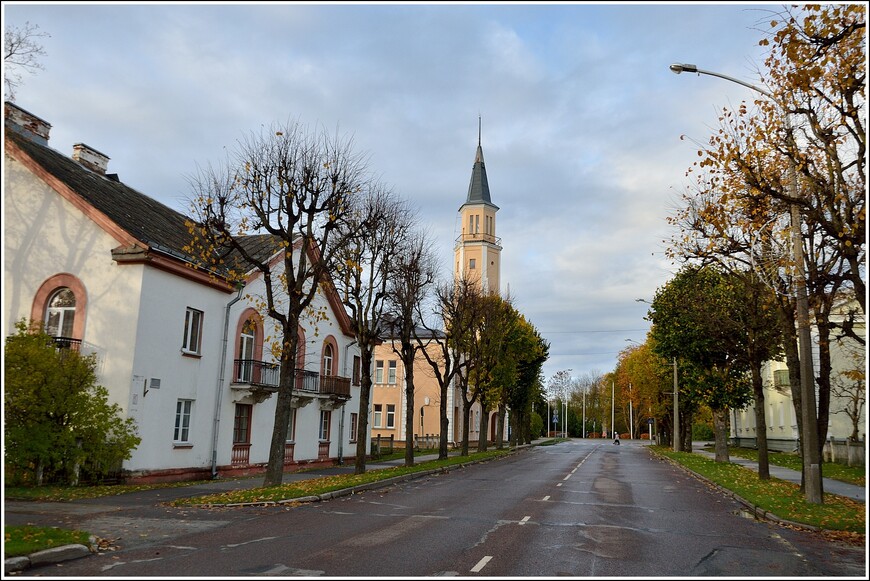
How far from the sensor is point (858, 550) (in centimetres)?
1127

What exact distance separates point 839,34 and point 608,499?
1184 centimetres

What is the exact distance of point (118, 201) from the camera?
76.8 ft

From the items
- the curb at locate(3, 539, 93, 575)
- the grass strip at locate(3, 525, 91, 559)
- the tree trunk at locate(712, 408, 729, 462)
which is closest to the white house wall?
the grass strip at locate(3, 525, 91, 559)

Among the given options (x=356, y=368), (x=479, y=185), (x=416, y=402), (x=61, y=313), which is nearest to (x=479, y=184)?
(x=479, y=185)

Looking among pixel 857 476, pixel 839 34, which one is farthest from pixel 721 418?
pixel 839 34

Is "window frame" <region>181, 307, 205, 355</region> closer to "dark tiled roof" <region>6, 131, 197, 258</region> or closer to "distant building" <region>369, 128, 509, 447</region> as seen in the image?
"dark tiled roof" <region>6, 131, 197, 258</region>

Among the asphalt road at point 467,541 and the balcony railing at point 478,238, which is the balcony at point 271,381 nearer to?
the asphalt road at point 467,541

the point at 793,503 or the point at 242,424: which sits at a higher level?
the point at 242,424

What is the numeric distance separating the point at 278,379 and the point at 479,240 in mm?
46604

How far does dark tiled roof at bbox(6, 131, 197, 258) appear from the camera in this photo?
2086cm

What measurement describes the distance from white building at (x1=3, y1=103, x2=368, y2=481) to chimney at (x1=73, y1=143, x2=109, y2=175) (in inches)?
2.2

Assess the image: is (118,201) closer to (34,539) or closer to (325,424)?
(325,424)

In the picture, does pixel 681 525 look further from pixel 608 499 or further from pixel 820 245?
pixel 820 245

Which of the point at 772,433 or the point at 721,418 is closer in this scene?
the point at 721,418
